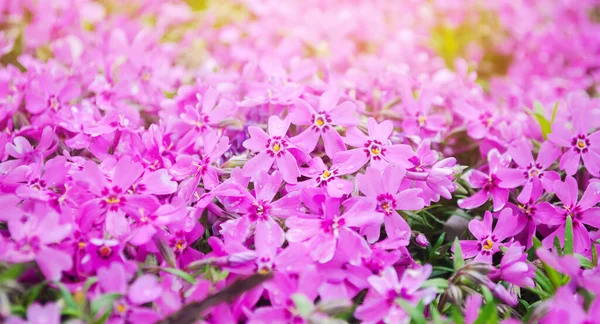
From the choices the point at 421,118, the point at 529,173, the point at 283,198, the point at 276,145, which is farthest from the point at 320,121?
the point at 529,173

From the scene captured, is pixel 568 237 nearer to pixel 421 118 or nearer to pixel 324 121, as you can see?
pixel 421 118

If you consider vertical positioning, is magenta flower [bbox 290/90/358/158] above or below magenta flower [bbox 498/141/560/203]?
above

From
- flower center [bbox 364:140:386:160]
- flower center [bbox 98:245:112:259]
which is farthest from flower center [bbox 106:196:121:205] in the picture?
flower center [bbox 364:140:386:160]

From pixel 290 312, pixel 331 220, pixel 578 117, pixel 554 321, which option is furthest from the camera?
pixel 578 117

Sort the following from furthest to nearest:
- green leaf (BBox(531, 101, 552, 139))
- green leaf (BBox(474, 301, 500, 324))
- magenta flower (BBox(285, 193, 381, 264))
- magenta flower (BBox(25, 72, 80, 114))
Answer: green leaf (BBox(531, 101, 552, 139)), magenta flower (BBox(25, 72, 80, 114)), magenta flower (BBox(285, 193, 381, 264)), green leaf (BBox(474, 301, 500, 324))

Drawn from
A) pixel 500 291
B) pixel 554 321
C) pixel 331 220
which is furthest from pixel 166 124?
pixel 554 321

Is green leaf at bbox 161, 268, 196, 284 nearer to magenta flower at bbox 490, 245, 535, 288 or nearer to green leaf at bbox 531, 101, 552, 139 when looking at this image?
magenta flower at bbox 490, 245, 535, 288

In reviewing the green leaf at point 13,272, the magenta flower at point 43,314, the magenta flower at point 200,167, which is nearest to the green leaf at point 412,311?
the magenta flower at point 200,167

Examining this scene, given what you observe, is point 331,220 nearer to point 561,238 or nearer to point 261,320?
point 261,320
